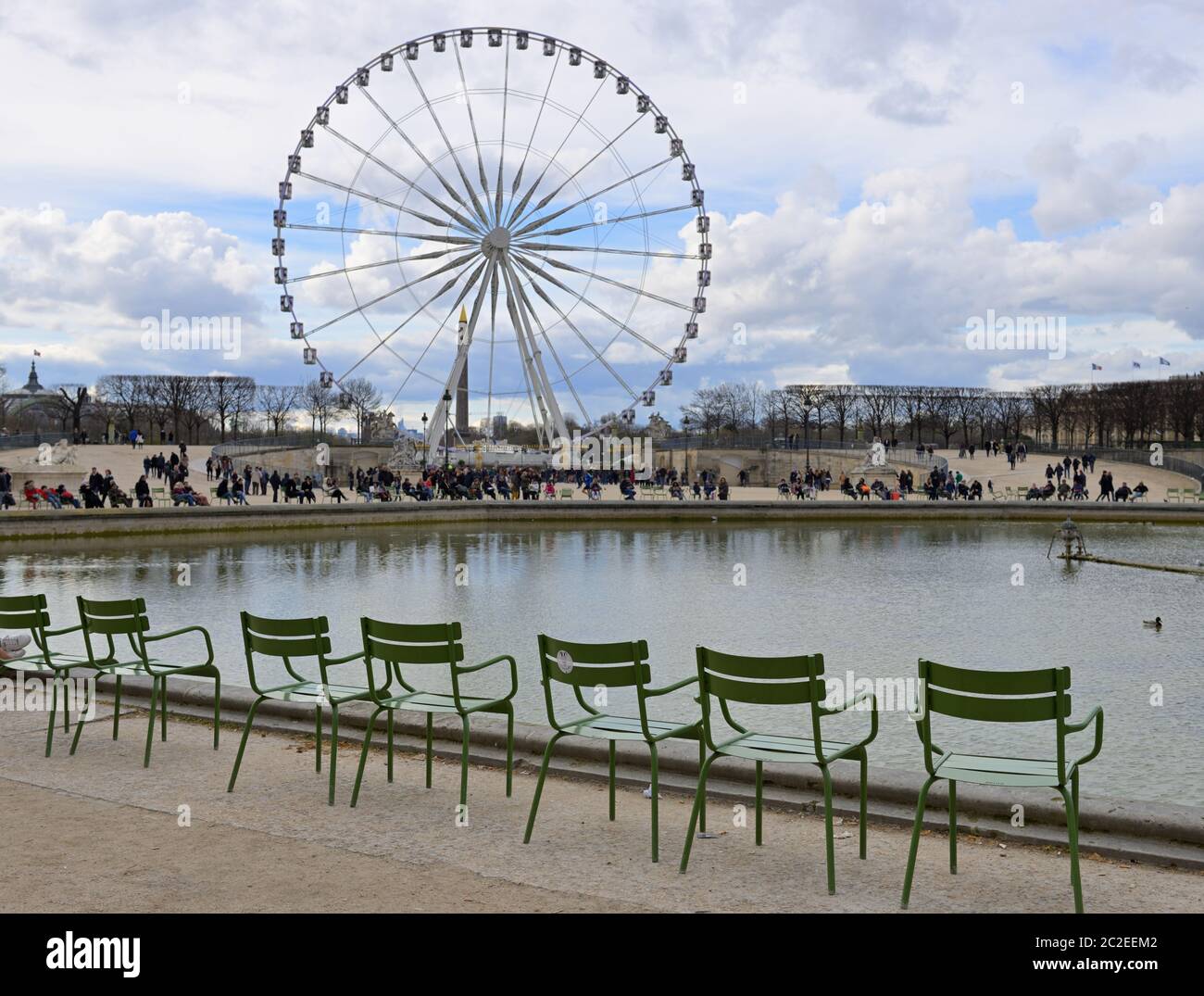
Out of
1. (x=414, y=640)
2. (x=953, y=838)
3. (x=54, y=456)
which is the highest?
(x=54, y=456)

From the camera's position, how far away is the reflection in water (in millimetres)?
9484

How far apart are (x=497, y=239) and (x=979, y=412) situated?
61008 mm

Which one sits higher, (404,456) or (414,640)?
(404,456)

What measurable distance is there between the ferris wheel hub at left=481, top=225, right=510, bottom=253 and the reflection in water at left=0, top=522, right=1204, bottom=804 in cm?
1225

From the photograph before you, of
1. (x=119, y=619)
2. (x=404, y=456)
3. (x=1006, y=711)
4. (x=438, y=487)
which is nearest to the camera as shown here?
(x=1006, y=711)

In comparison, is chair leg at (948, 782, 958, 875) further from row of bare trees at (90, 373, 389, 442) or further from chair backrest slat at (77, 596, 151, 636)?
row of bare trees at (90, 373, 389, 442)

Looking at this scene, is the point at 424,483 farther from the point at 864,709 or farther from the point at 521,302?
the point at 864,709

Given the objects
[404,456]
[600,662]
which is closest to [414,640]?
[600,662]

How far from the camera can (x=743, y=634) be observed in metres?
13.8

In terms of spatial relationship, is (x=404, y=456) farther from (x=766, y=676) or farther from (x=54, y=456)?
(x=766, y=676)

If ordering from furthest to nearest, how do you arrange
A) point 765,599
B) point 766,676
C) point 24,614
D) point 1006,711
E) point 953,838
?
1. point 765,599
2. point 24,614
3. point 766,676
4. point 953,838
5. point 1006,711

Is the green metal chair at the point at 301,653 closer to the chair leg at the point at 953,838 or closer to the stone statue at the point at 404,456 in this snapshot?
the chair leg at the point at 953,838

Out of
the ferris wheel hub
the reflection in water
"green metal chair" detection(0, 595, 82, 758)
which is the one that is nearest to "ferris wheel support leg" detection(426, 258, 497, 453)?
the ferris wheel hub

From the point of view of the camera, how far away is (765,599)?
17.2 m
